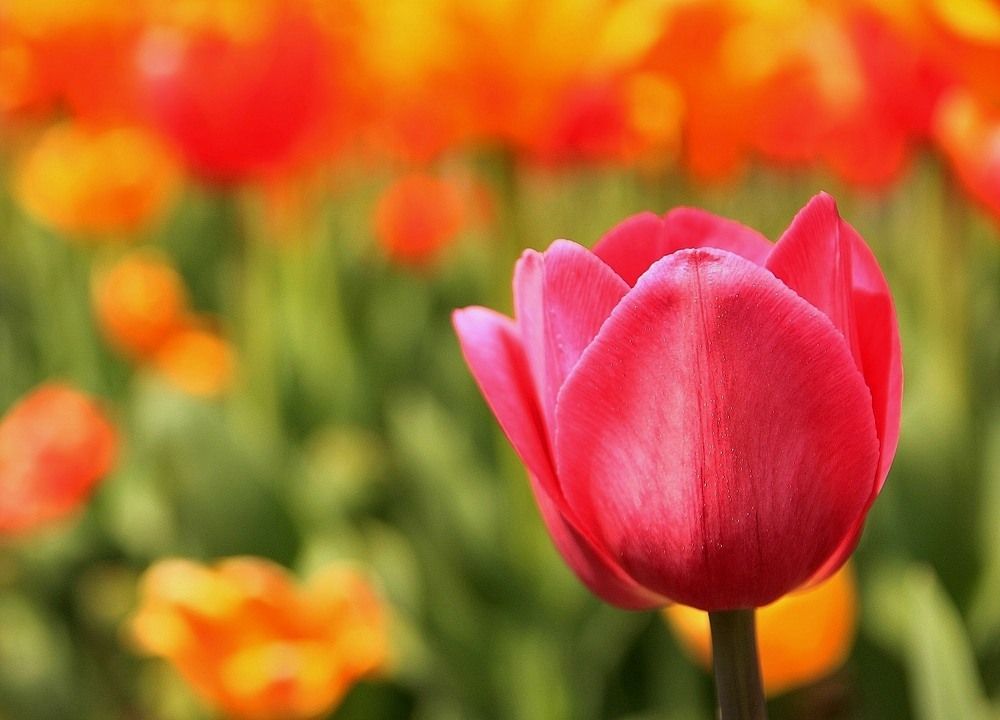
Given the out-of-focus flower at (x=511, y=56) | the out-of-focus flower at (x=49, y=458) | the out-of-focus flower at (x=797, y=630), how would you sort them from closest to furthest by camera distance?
the out-of-focus flower at (x=797, y=630) → the out-of-focus flower at (x=511, y=56) → the out-of-focus flower at (x=49, y=458)

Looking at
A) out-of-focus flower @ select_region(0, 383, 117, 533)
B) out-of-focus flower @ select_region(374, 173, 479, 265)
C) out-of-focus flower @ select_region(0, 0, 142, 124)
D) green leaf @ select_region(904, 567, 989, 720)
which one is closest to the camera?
green leaf @ select_region(904, 567, 989, 720)

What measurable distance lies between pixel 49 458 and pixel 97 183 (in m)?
0.58

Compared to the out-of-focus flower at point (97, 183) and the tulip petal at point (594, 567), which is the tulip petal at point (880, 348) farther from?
the out-of-focus flower at point (97, 183)

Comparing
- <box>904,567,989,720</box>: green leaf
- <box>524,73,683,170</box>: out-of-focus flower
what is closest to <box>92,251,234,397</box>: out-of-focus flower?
<box>524,73,683,170</box>: out-of-focus flower

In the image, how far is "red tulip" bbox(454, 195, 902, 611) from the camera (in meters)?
0.23

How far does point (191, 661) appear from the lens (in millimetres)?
623

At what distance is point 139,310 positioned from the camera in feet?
4.04

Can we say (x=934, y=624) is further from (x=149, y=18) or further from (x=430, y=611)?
(x=149, y=18)

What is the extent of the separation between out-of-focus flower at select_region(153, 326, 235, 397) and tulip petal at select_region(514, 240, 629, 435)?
37.2 inches

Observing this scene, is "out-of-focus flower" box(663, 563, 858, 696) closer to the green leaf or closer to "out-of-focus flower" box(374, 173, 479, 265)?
the green leaf

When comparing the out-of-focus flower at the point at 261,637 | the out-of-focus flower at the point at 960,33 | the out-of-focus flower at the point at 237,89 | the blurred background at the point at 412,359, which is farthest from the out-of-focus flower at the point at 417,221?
the out-of-focus flower at the point at 960,33

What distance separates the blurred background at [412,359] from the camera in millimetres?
651

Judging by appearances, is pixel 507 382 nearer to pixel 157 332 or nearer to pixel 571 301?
pixel 571 301

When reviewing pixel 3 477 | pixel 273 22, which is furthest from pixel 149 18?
pixel 3 477
